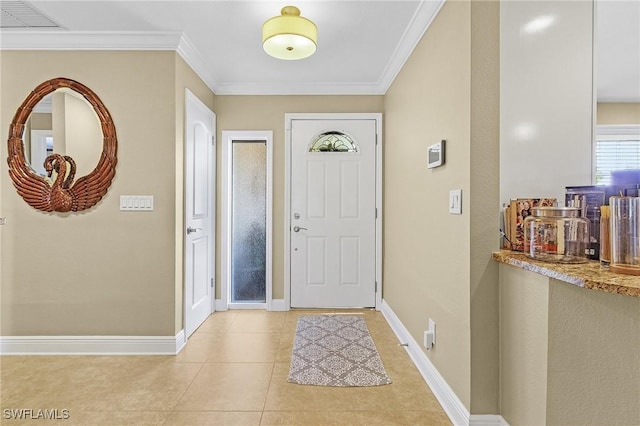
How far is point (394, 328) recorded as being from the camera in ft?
10.4

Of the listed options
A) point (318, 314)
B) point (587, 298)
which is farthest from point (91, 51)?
point (587, 298)

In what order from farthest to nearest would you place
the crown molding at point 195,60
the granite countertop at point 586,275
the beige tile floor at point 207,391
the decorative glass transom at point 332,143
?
1. the decorative glass transom at point 332,143
2. the crown molding at point 195,60
3. the beige tile floor at point 207,391
4. the granite countertop at point 586,275

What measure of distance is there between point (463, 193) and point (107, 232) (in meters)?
2.66

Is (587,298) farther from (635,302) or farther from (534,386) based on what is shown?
(534,386)

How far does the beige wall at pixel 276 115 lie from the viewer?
380 centimetres

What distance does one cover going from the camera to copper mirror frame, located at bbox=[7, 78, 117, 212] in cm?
267

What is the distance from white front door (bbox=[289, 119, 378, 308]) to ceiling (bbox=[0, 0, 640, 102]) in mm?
653

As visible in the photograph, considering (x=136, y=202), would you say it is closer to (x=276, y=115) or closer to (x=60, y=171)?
(x=60, y=171)

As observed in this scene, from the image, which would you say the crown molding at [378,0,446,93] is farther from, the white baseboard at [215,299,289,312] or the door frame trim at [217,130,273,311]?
the white baseboard at [215,299,289,312]

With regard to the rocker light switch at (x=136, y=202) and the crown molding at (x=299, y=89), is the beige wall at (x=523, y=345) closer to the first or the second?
the rocker light switch at (x=136, y=202)

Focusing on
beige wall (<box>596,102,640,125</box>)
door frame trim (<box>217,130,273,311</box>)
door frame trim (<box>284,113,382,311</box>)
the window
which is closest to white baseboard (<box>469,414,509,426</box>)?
door frame trim (<box>284,113,382,311</box>)

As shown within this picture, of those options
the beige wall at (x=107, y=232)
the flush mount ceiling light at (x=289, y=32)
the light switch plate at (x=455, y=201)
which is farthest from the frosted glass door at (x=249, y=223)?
the light switch plate at (x=455, y=201)

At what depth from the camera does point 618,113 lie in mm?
Answer: 4375

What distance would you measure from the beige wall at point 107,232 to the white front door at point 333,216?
1.44 meters
